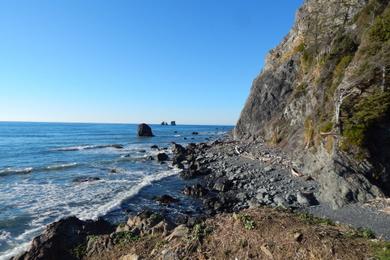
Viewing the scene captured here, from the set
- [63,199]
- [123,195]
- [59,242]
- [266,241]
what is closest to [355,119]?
[266,241]

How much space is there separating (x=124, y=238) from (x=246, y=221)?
401 centimetres

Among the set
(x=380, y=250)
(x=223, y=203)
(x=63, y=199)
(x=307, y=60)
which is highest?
(x=307, y=60)

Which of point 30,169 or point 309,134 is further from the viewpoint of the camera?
point 30,169

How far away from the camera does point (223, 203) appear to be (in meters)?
20.9

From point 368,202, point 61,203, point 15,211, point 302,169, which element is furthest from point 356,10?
point 15,211

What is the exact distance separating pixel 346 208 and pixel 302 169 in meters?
10.1

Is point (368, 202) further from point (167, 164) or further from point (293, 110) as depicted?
point (167, 164)

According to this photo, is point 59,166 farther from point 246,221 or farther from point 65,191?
point 246,221

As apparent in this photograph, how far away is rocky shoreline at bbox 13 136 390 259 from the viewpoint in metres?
11.1

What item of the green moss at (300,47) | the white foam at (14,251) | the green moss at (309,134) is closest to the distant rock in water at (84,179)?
the white foam at (14,251)

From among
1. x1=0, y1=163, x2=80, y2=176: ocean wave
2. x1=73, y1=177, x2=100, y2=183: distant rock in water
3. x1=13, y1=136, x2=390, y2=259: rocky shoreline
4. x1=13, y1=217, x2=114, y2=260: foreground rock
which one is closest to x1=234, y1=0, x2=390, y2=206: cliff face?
x1=13, y1=136, x2=390, y2=259: rocky shoreline

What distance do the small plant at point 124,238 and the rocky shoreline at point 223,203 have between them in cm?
3

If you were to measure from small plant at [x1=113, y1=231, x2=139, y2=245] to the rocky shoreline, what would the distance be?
1.2 inches

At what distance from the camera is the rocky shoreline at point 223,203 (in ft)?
36.4
